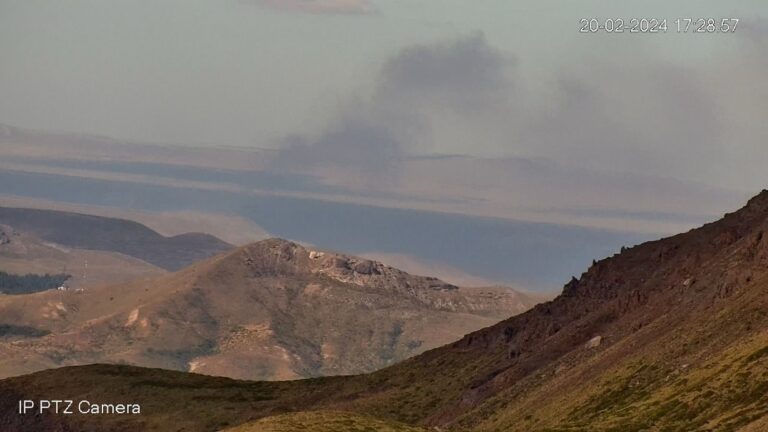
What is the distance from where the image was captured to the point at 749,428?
181m

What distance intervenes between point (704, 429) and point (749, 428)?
1894 cm

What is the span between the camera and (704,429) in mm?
199375

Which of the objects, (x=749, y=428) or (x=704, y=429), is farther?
(x=704, y=429)
